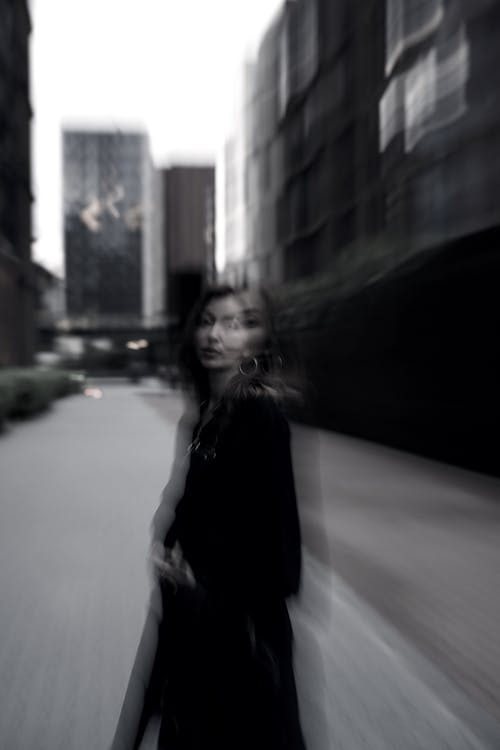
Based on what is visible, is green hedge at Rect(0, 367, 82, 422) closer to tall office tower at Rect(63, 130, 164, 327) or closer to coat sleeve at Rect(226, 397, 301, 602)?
coat sleeve at Rect(226, 397, 301, 602)

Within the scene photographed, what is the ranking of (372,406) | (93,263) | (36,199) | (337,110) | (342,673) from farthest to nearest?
(93,263) → (36,199) → (337,110) → (372,406) → (342,673)

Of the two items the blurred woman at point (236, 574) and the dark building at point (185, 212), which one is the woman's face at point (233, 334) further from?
the dark building at point (185, 212)

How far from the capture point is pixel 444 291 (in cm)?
1059

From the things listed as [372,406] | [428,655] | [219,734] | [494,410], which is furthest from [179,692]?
[372,406]

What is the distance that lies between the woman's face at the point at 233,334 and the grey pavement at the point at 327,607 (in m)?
0.23

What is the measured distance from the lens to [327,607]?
411cm

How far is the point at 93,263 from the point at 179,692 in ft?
473

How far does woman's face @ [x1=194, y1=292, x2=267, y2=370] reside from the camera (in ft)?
5.89

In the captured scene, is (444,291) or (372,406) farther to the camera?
(372,406)

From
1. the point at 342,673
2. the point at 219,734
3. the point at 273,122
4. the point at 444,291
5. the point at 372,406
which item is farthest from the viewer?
the point at 273,122

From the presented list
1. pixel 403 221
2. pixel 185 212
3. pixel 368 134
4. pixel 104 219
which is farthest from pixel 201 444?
pixel 104 219

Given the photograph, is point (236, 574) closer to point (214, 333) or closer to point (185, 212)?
point (214, 333)

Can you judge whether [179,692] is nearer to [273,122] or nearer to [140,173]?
[273,122]

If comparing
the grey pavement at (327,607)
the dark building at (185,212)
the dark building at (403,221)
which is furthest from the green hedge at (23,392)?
the dark building at (185,212)
